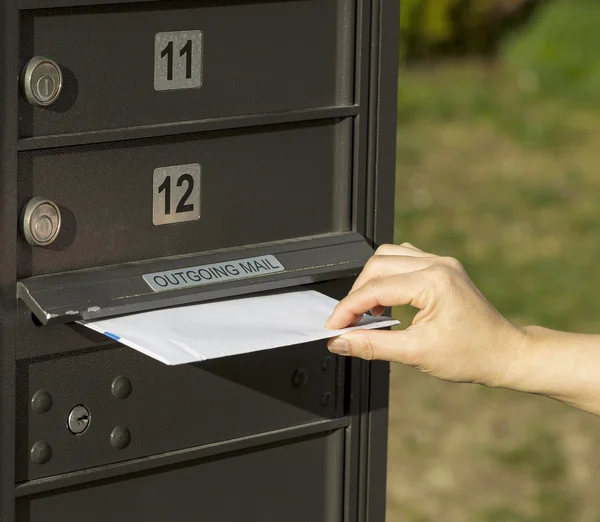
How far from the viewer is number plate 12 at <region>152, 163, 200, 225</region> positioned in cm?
228

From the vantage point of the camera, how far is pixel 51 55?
2.10m

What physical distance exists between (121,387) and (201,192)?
0.36m

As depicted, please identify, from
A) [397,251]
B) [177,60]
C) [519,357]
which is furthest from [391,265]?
[177,60]

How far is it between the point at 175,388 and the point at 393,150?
0.60 m

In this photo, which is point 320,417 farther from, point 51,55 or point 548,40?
point 548,40

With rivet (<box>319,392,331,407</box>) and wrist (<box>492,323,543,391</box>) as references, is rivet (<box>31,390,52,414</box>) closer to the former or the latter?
rivet (<box>319,392,331,407</box>)

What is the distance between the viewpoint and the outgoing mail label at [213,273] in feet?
7.36

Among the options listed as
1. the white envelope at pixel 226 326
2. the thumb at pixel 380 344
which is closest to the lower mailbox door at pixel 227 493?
the white envelope at pixel 226 326

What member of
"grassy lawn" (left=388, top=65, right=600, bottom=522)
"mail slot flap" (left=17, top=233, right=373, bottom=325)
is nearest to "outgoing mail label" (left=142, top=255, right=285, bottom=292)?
"mail slot flap" (left=17, top=233, right=373, bottom=325)

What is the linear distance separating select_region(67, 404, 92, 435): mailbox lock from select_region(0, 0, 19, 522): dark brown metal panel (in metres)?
0.11

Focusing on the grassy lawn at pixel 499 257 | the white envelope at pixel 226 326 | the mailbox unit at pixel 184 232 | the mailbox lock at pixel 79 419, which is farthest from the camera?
the grassy lawn at pixel 499 257

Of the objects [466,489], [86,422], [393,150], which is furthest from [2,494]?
[466,489]

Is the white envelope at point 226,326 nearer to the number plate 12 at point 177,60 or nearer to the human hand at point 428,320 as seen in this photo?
the human hand at point 428,320

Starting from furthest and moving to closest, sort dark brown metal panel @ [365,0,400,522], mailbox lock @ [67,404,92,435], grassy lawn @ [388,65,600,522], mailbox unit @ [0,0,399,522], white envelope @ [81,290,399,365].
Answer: grassy lawn @ [388,65,600,522] → dark brown metal panel @ [365,0,400,522] → mailbox lock @ [67,404,92,435] → mailbox unit @ [0,0,399,522] → white envelope @ [81,290,399,365]
